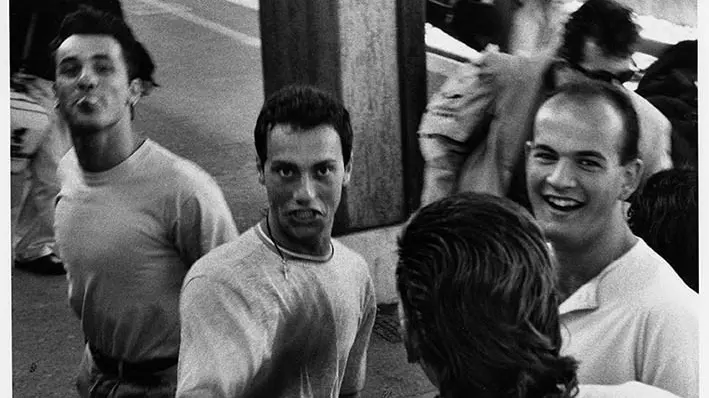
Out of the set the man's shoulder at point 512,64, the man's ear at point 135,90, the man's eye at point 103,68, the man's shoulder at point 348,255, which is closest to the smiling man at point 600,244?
the man's shoulder at point 512,64

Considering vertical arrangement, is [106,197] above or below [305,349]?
above

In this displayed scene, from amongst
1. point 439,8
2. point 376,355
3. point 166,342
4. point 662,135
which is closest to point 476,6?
point 439,8

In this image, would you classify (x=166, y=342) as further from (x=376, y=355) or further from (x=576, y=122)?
(x=576, y=122)

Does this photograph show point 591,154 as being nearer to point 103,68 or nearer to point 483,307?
point 483,307

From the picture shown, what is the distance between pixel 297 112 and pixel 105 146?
2.10 ft

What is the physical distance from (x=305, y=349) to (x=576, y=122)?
1.28 meters

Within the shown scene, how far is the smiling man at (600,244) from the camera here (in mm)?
3938

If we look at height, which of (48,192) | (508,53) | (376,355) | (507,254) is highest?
(508,53)

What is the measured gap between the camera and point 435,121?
390cm

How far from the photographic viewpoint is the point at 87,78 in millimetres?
3520

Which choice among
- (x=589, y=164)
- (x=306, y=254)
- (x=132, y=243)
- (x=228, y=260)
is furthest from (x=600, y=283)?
(x=132, y=243)

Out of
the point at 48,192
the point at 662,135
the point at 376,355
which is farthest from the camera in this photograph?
the point at 662,135

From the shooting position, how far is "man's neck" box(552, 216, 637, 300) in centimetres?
397

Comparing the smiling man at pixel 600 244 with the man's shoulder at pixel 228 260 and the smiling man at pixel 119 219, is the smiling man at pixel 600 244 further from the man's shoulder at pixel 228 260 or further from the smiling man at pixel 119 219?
the smiling man at pixel 119 219
